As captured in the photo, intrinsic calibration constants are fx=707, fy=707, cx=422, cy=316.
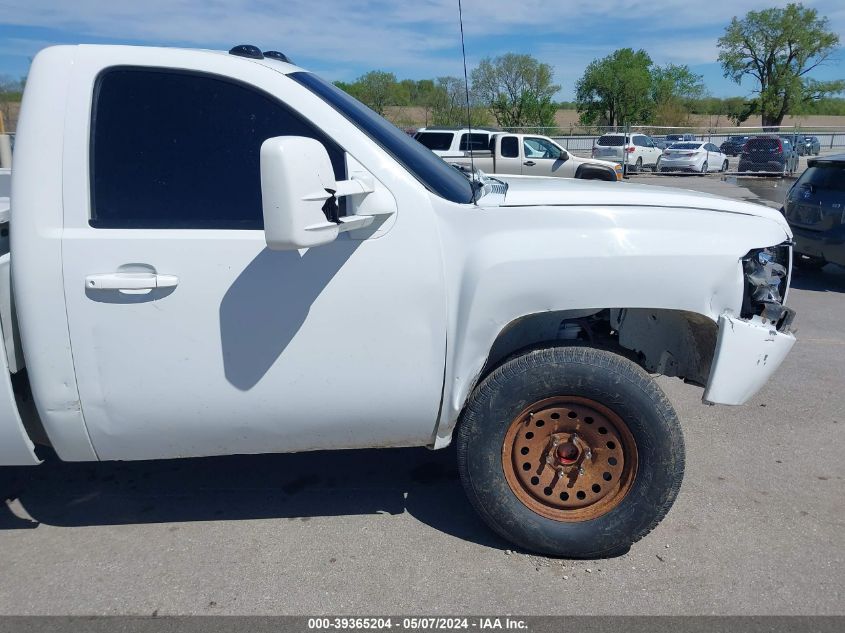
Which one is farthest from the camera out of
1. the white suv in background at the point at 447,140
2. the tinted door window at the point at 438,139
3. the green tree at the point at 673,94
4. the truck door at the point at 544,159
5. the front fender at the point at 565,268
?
the green tree at the point at 673,94

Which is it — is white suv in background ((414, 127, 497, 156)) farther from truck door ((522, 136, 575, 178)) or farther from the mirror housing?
the mirror housing

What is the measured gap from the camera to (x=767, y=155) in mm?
25875

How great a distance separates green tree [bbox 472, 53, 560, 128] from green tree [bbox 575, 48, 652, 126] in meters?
17.8

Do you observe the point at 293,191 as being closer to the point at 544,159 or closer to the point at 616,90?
the point at 544,159

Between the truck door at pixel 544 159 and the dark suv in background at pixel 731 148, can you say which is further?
the dark suv in background at pixel 731 148

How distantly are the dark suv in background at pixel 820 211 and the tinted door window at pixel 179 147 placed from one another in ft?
24.6

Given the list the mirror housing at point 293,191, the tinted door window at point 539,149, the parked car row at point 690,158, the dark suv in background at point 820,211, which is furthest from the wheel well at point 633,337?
the parked car row at point 690,158

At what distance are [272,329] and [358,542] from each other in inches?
45.8

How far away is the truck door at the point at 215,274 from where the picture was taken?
106 inches

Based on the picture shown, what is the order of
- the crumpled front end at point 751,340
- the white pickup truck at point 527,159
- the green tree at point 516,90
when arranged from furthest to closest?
the green tree at point 516,90 → the white pickup truck at point 527,159 → the crumpled front end at point 751,340

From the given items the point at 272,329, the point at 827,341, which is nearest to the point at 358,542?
the point at 272,329

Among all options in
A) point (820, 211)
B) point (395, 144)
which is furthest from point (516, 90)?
point (395, 144)

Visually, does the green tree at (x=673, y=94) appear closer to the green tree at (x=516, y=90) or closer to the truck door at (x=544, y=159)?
the green tree at (x=516, y=90)

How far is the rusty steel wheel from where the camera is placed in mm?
2992
